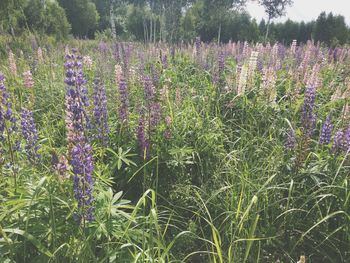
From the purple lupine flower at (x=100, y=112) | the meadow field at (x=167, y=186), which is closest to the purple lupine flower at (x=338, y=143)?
the meadow field at (x=167, y=186)

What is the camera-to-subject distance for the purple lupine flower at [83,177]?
64.5 inches

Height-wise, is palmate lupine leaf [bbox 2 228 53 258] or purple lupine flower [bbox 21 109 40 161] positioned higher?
purple lupine flower [bbox 21 109 40 161]

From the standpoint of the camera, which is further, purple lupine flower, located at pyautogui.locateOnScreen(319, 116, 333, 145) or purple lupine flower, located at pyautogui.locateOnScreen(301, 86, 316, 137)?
purple lupine flower, located at pyautogui.locateOnScreen(319, 116, 333, 145)

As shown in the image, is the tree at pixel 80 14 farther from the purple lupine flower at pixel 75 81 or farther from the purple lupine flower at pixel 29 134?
the purple lupine flower at pixel 75 81

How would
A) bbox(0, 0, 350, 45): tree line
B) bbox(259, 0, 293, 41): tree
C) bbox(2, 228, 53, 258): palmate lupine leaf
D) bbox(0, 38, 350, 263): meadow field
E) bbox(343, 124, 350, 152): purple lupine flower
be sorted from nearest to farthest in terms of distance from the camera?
bbox(2, 228, 53, 258): palmate lupine leaf → bbox(0, 38, 350, 263): meadow field → bbox(343, 124, 350, 152): purple lupine flower → bbox(0, 0, 350, 45): tree line → bbox(259, 0, 293, 41): tree

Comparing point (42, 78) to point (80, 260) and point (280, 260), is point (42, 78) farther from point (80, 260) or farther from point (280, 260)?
point (280, 260)

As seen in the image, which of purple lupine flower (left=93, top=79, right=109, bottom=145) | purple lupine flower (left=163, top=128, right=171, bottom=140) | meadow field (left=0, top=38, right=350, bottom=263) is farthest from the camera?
purple lupine flower (left=163, top=128, right=171, bottom=140)

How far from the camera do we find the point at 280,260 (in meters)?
2.21

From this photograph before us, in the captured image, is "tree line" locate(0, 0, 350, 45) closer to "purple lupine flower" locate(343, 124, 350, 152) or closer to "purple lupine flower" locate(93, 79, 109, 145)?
"purple lupine flower" locate(93, 79, 109, 145)

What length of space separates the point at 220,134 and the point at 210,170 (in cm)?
39

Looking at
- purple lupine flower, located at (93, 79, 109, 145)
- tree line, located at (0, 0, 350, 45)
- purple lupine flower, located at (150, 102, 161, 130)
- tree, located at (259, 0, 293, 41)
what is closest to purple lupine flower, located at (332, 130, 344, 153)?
purple lupine flower, located at (150, 102, 161, 130)

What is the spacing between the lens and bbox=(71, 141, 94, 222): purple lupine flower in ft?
5.37

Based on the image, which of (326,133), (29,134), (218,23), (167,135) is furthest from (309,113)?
(218,23)

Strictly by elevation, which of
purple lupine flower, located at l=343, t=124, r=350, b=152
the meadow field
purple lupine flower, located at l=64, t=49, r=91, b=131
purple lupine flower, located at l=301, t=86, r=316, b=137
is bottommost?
the meadow field
